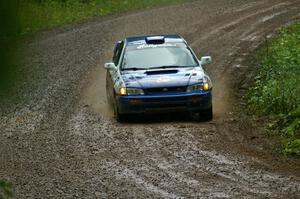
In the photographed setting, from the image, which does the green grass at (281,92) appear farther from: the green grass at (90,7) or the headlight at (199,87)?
the green grass at (90,7)

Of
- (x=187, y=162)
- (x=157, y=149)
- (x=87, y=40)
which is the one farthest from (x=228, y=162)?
(x=87, y=40)

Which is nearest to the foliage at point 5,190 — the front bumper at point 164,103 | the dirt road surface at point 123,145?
the dirt road surface at point 123,145

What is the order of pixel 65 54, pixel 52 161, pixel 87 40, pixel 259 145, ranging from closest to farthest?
pixel 52 161 < pixel 259 145 < pixel 65 54 < pixel 87 40

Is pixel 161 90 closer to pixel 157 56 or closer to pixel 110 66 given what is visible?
pixel 157 56

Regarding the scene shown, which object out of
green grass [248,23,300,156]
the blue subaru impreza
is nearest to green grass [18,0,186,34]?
green grass [248,23,300,156]

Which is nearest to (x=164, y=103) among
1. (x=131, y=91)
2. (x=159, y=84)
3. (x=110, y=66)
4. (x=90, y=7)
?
(x=159, y=84)

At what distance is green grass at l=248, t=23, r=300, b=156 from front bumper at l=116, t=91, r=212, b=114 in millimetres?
1478

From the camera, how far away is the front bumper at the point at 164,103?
45.2ft

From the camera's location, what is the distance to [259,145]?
1194 cm

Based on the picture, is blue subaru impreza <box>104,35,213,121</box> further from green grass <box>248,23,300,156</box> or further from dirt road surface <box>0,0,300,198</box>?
green grass <box>248,23,300,156</box>

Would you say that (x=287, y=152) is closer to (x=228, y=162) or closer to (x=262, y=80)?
(x=228, y=162)

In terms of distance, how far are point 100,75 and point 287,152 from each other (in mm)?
10554

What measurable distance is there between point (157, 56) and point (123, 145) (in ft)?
11.6

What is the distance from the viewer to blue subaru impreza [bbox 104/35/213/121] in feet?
45.4
